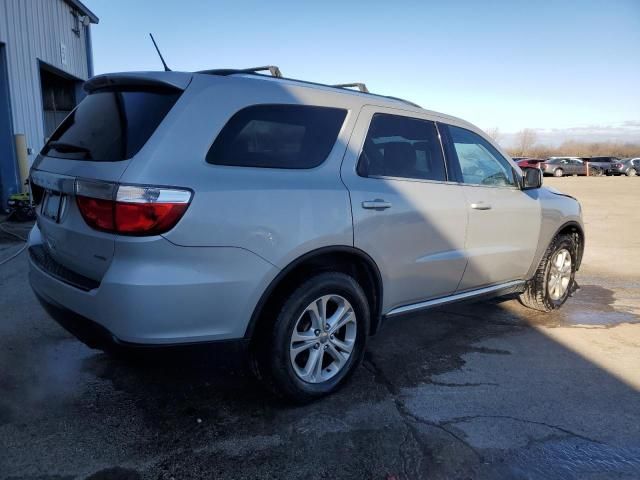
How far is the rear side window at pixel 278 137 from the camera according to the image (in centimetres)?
263

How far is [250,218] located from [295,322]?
2.19ft

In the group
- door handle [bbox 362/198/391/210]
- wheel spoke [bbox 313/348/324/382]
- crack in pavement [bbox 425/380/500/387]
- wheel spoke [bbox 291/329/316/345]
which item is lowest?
crack in pavement [bbox 425/380/500/387]

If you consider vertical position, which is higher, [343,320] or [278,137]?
[278,137]

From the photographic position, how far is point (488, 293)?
4262 millimetres

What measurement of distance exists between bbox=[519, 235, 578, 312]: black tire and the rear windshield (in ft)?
12.4

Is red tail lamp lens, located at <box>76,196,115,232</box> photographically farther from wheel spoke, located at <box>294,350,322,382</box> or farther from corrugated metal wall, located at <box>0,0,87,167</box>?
corrugated metal wall, located at <box>0,0,87,167</box>

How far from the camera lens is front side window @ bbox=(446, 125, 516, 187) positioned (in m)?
3.94

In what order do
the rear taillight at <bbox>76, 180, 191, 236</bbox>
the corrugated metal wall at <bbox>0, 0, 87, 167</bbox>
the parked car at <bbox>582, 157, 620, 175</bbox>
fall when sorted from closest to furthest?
the rear taillight at <bbox>76, 180, 191, 236</bbox>
the corrugated metal wall at <bbox>0, 0, 87, 167</bbox>
the parked car at <bbox>582, 157, 620, 175</bbox>

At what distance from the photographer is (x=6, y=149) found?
10.4m

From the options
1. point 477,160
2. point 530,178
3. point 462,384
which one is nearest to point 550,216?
point 530,178

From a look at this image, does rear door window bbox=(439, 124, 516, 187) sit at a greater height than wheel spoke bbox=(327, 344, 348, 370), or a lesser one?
greater

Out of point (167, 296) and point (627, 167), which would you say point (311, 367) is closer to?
point (167, 296)

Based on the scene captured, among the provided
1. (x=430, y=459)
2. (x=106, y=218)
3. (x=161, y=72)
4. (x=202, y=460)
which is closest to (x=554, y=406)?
(x=430, y=459)

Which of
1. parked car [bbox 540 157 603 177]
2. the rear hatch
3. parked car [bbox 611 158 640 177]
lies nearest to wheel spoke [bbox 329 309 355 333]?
the rear hatch
